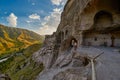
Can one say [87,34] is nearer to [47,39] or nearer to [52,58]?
[52,58]

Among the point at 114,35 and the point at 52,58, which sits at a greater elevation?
the point at 114,35

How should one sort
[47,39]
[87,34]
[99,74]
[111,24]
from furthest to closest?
1. [47,39]
2. [87,34]
3. [111,24]
4. [99,74]

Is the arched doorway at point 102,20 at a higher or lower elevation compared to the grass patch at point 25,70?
higher

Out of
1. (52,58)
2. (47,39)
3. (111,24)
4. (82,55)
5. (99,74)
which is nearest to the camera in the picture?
(99,74)

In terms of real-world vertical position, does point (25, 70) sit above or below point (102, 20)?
below

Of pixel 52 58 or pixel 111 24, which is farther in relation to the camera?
pixel 52 58

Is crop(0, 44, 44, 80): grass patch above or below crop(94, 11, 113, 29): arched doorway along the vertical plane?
below

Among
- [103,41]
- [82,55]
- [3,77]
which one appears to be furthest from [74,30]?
[3,77]

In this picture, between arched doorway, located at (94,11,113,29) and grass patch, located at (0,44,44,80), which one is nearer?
arched doorway, located at (94,11,113,29)

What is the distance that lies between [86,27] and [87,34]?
259cm

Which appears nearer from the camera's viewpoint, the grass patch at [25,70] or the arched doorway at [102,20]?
the arched doorway at [102,20]

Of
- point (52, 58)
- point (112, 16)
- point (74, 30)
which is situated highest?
point (112, 16)

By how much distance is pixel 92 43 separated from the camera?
44562 millimetres

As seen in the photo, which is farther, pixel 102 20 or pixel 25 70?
pixel 25 70
